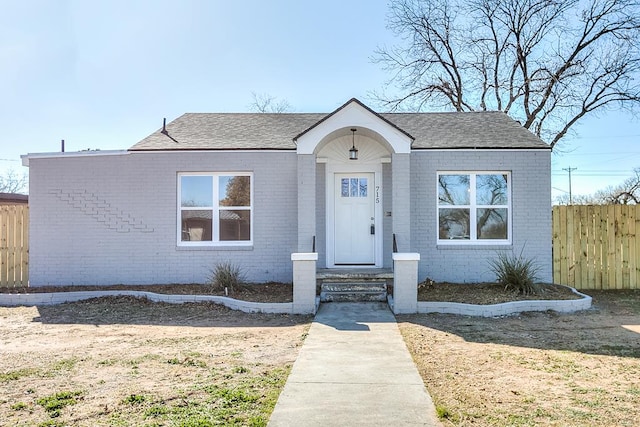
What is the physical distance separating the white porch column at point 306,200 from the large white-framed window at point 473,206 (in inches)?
134

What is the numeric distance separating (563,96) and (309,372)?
2025 cm

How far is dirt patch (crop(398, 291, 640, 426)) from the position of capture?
3996mm

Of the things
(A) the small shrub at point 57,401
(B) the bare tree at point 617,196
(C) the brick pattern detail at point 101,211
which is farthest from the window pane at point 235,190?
(B) the bare tree at point 617,196

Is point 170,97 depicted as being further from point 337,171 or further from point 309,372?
point 309,372

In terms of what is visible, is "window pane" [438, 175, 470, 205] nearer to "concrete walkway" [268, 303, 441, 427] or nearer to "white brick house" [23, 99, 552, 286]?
"white brick house" [23, 99, 552, 286]

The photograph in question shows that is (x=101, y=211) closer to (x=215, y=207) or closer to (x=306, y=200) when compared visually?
(x=215, y=207)

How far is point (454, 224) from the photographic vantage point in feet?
36.6

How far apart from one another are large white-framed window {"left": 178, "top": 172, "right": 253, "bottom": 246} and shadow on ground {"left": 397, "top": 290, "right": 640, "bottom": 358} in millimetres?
4932

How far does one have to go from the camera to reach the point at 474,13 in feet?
72.3

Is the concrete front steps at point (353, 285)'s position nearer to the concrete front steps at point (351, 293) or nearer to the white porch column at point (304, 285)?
the concrete front steps at point (351, 293)

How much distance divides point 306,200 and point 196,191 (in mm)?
3156

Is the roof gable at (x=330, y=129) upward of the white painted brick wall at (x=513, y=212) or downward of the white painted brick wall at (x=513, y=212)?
upward

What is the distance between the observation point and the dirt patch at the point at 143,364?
4004 mm

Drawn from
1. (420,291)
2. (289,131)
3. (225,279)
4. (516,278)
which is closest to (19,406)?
(225,279)
